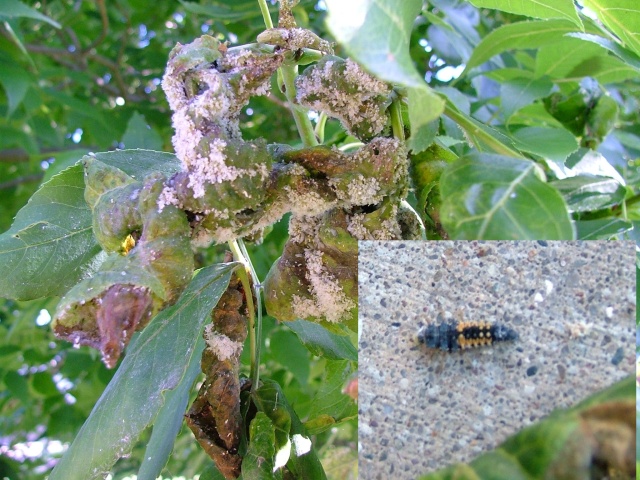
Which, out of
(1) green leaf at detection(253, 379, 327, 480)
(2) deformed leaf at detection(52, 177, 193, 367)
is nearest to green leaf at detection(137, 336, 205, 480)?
(1) green leaf at detection(253, 379, 327, 480)

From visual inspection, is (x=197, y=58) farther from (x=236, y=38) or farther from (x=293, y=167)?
(x=236, y=38)

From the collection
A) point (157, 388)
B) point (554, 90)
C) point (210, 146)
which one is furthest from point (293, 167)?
point (554, 90)

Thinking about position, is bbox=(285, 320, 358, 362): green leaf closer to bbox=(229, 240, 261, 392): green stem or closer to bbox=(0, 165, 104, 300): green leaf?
bbox=(229, 240, 261, 392): green stem

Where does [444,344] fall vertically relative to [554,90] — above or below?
above

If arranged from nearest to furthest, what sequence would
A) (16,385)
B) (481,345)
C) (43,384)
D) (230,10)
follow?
(481,345) → (230,10) → (16,385) → (43,384)

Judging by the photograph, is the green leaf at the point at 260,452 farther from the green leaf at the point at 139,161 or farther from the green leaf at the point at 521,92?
the green leaf at the point at 521,92

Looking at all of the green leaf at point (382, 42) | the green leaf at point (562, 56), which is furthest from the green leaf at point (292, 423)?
the green leaf at point (562, 56)

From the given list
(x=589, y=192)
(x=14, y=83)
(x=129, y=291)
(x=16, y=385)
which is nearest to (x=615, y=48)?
(x=589, y=192)

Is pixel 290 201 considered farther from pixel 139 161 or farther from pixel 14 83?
pixel 14 83
